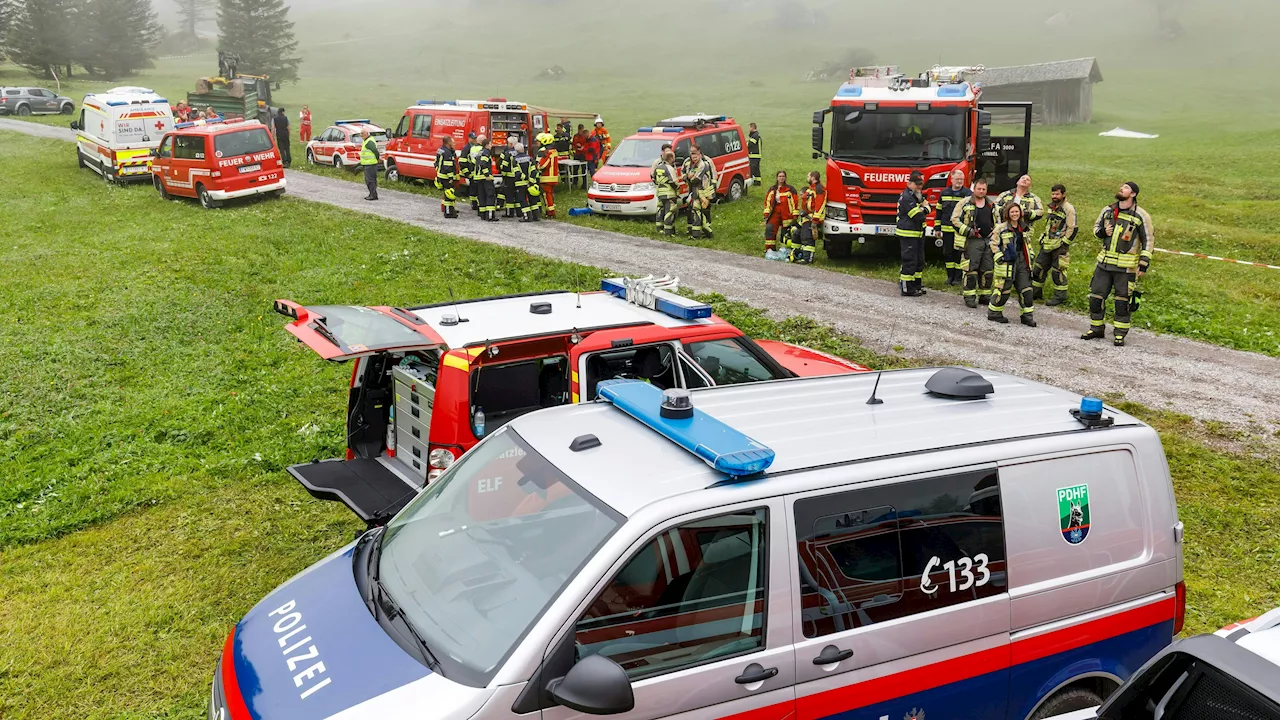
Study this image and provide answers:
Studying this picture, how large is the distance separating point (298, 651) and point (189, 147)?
20.2m

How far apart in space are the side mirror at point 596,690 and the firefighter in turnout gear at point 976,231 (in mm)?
11427

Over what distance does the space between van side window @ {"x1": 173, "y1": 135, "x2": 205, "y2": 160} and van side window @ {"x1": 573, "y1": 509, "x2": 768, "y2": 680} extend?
66.3 ft

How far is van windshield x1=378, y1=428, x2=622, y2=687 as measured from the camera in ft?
11.5

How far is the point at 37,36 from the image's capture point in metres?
Answer: 58.4

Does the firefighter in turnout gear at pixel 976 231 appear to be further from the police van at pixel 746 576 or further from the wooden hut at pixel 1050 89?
the wooden hut at pixel 1050 89

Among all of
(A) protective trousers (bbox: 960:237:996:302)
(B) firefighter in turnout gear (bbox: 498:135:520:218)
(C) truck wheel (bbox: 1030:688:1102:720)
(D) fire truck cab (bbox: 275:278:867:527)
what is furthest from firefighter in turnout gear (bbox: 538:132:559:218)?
(C) truck wheel (bbox: 1030:688:1102:720)

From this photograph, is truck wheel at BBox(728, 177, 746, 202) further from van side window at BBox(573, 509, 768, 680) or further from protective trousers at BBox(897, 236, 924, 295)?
van side window at BBox(573, 509, 768, 680)

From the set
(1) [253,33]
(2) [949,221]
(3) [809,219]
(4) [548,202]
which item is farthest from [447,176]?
(1) [253,33]

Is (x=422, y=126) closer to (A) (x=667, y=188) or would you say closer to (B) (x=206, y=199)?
(B) (x=206, y=199)

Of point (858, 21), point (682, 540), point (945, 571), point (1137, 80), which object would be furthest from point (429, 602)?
point (858, 21)

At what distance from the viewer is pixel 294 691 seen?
3.52m

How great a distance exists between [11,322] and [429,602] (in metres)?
12.2

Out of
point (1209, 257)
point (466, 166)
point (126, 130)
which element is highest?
point (126, 130)

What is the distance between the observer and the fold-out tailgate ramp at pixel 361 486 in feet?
20.3
